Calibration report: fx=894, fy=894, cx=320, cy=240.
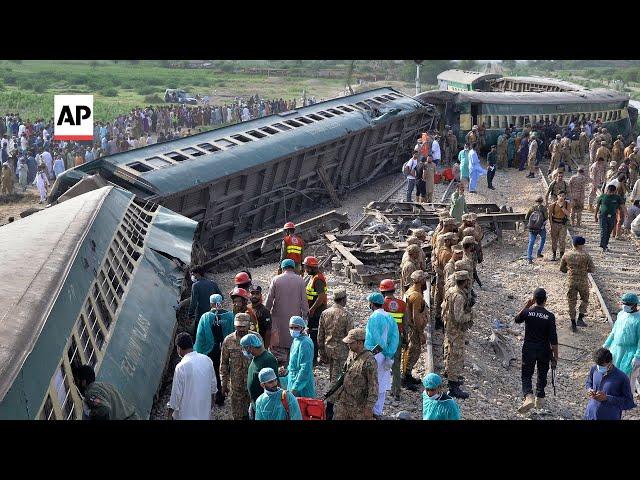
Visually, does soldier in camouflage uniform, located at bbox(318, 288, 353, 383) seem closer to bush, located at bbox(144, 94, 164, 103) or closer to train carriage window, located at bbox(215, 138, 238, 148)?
train carriage window, located at bbox(215, 138, 238, 148)

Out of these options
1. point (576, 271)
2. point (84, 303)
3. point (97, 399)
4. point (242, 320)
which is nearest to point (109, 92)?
point (576, 271)

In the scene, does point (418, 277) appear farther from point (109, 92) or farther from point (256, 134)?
point (109, 92)

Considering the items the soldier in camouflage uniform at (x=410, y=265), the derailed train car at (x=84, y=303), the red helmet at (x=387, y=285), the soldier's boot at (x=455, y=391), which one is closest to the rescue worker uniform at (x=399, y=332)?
the red helmet at (x=387, y=285)

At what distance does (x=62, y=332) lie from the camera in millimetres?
7121

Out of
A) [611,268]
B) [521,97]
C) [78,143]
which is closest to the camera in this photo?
[611,268]

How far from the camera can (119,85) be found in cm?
6131

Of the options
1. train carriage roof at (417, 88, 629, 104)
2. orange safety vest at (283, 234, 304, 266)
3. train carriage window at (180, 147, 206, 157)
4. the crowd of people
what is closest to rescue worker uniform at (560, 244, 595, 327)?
orange safety vest at (283, 234, 304, 266)

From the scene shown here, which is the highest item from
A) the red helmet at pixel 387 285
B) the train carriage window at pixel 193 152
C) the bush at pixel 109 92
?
the train carriage window at pixel 193 152

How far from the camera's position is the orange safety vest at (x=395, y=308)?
9.95m

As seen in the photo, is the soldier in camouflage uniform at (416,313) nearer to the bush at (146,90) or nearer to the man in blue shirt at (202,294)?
the man in blue shirt at (202,294)

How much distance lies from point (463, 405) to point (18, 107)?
41.4m

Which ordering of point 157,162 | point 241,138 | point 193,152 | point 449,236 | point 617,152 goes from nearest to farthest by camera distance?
point 449,236, point 157,162, point 193,152, point 241,138, point 617,152

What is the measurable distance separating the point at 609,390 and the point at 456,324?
Result: 7.95 ft

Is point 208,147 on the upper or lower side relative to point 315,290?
upper
